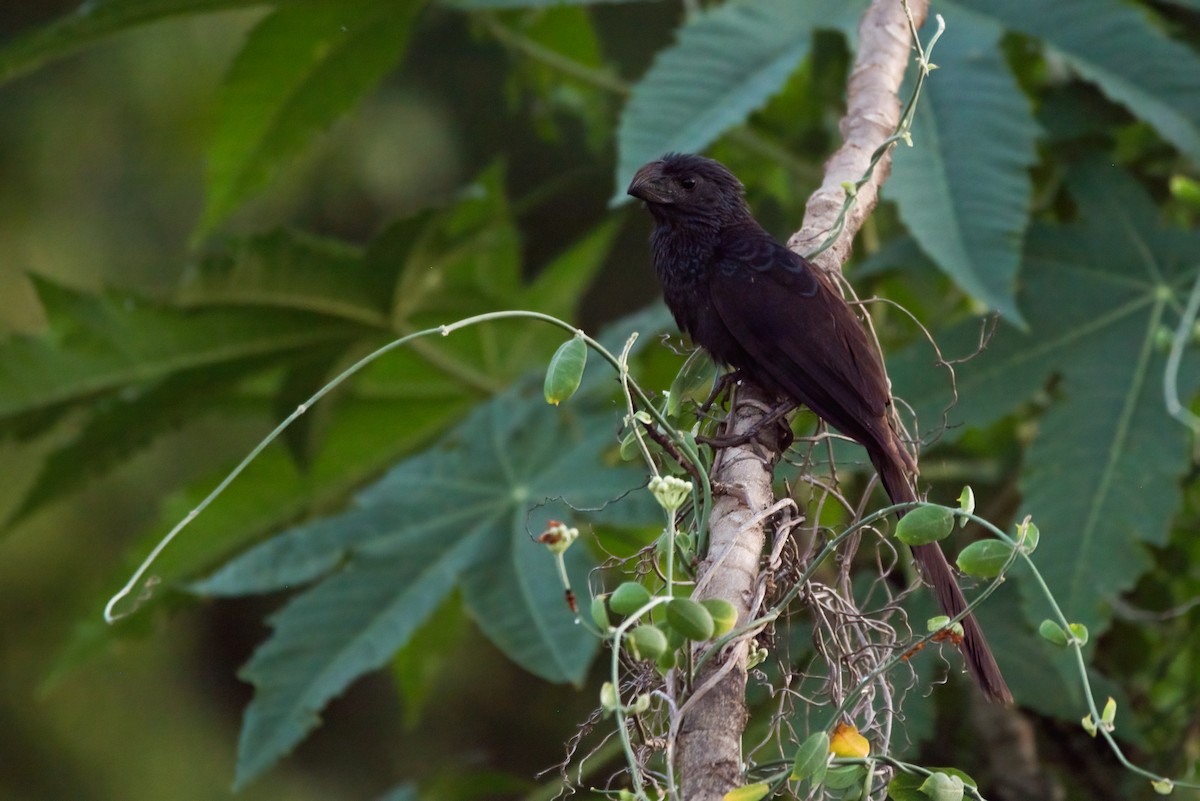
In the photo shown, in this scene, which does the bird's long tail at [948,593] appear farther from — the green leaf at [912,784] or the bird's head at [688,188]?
the bird's head at [688,188]

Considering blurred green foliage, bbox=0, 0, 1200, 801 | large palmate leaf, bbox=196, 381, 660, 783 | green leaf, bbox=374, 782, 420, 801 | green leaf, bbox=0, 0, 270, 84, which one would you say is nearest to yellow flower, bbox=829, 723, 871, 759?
blurred green foliage, bbox=0, 0, 1200, 801

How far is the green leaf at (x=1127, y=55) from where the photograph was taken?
2682mm

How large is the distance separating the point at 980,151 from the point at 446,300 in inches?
56.5

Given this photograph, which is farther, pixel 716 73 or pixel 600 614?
pixel 716 73

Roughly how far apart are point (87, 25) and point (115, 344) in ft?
2.37

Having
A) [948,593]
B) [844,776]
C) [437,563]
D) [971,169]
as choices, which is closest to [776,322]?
[948,593]

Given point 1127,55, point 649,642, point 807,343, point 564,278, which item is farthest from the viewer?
point 564,278

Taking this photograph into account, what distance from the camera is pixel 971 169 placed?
2.61 meters

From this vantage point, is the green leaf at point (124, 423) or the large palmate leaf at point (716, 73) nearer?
the large palmate leaf at point (716, 73)

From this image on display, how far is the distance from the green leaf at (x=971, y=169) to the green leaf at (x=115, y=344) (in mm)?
1500

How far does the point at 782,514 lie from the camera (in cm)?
146

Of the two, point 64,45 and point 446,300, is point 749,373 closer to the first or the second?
point 446,300

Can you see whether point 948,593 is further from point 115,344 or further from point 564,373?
point 115,344

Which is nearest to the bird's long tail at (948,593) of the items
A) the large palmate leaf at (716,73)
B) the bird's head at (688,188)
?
the bird's head at (688,188)
